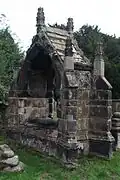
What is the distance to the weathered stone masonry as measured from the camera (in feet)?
26.2

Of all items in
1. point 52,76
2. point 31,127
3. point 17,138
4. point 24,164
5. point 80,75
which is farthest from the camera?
point 52,76

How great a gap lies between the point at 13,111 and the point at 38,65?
76.7 inches

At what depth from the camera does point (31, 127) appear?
9.67m

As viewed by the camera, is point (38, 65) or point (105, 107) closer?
point (105, 107)

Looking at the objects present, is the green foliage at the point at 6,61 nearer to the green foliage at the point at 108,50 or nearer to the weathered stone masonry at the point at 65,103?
the weathered stone masonry at the point at 65,103

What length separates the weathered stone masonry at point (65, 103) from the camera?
315 inches

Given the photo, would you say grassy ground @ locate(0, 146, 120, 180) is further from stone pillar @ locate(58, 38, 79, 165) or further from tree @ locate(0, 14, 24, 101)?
tree @ locate(0, 14, 24, 101)

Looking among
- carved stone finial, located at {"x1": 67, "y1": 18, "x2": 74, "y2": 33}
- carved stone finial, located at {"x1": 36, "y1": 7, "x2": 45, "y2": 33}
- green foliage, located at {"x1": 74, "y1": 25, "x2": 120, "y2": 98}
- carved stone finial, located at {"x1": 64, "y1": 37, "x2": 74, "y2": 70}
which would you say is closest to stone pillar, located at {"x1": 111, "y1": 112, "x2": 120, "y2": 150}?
carved stone finial, located at {"x1": 64, "y1": 37, "x2": 74, "y2": 70}

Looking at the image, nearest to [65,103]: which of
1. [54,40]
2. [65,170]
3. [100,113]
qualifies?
[100,113]

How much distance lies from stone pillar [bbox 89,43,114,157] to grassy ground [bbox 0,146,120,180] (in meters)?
0.43

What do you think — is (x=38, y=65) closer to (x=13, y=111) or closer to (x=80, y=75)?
(x=13, y=111)

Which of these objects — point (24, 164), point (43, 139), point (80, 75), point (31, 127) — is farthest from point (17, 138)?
point (80, 75)

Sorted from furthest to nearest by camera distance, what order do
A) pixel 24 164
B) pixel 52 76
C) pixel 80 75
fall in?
1. pixel 52 76
2. pixel 80 75
3. pixel 24 164

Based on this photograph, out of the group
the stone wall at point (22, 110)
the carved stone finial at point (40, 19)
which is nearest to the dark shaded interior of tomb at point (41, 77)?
the stone wall at point (22, 110)
